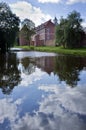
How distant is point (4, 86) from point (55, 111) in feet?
15.9

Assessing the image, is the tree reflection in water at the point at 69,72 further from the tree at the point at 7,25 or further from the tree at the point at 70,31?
the tree at the point at 70,31

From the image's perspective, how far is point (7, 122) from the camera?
6832 mm

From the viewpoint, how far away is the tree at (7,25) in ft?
151

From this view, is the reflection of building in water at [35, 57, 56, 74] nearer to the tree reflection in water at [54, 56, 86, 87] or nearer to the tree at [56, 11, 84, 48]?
the tree reflection in water at [54, 56, 86, 87]

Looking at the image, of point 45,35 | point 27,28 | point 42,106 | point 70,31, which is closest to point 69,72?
point 42,106

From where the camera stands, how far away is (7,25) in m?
48.2

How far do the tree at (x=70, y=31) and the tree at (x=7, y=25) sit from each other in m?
12.2

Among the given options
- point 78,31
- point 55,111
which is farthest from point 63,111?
point 78,31

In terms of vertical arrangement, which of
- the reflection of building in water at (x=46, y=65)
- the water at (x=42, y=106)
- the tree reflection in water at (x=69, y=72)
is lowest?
the reflection of building in water at (x=46, y=65)

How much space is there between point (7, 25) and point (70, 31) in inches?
623

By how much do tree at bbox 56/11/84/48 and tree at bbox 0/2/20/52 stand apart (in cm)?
1217

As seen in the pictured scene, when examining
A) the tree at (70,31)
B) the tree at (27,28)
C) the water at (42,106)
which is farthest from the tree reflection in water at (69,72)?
the tree at (27,28)

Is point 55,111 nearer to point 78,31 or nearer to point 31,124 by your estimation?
point 31,124

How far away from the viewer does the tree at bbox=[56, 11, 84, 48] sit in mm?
55812
